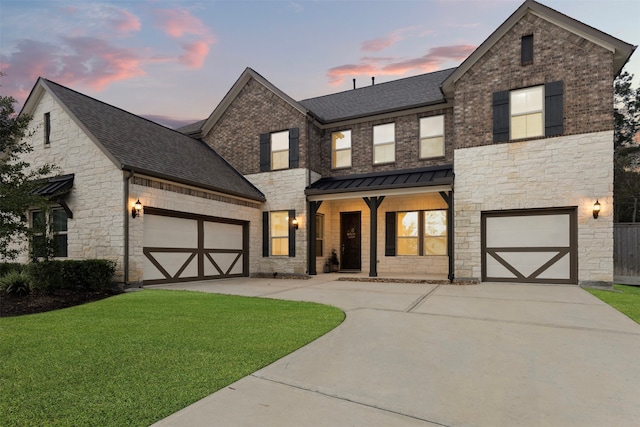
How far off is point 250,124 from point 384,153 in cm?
587

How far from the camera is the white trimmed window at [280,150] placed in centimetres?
1412

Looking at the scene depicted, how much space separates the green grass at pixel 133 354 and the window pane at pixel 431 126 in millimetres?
8948

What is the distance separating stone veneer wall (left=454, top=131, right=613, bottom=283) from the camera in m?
9.59

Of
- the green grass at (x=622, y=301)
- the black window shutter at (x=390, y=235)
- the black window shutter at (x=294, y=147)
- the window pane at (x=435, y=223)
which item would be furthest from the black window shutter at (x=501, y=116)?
the black window shutter at (x=294, y=147)

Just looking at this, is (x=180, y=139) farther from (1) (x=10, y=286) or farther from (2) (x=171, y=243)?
(1) (x=10, y=286)

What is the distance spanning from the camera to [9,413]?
7.80 feet

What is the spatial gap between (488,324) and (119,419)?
4865 mm

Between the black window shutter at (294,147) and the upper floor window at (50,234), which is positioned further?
the black window shutter at (294,147)

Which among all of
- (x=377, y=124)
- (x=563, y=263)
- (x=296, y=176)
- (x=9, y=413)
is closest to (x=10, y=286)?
(x=9, y=413)

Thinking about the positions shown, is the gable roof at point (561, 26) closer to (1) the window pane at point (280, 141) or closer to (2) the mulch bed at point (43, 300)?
(1) the window pane at point (280, 141)

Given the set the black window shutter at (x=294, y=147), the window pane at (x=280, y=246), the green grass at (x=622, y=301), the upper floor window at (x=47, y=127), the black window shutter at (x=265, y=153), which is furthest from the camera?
the black window shutter at (x=265, y=153)

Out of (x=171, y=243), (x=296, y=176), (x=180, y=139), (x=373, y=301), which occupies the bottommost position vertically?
(x=373, y=301)

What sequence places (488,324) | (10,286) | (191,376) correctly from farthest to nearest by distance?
1. (10,286)
2. (488,324)
3. (191,376)

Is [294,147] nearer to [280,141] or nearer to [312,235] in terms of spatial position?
[280,141]
